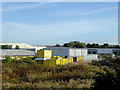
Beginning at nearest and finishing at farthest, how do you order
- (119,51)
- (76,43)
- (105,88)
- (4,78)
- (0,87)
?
(105,88)
(0,87)
(4,78)
(119,51)
(76,43)

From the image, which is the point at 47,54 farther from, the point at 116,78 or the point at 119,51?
the point at 119,51

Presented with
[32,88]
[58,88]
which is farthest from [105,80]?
[32,88]

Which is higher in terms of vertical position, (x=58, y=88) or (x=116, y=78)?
(x=116, y=78)

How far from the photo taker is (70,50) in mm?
52406

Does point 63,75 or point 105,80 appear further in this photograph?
point 63,75

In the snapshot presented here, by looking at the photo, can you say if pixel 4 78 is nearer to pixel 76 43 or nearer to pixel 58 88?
pixel 58 88

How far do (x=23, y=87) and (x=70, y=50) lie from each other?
4139cm

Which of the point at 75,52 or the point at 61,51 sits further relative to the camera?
the point at 75,52

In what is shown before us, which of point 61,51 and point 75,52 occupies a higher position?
point 61,51

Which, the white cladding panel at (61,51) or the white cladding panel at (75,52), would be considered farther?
the white cladding panel at (75,52)

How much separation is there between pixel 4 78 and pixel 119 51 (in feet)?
208

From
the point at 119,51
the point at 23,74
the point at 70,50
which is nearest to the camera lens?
the point at 23,74

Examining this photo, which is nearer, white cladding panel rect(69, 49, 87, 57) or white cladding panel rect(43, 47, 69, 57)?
white cladding panel rect(43, 47, 69, 57)

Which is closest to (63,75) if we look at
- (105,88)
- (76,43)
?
(105,88)
